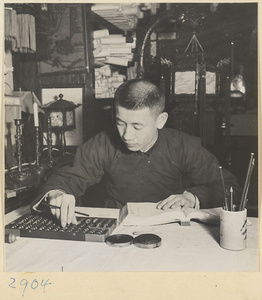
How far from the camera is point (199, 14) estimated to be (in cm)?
152

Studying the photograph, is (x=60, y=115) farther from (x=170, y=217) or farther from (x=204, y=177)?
(x=170, y=217)

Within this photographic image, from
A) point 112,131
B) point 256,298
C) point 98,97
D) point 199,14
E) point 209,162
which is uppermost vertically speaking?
point 199,14

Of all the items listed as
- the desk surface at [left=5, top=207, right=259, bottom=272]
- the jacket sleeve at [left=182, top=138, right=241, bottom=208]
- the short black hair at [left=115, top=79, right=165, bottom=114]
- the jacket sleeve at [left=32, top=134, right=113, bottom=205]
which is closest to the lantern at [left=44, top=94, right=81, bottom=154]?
the jacket sleeve at [left=32, top=134, right=113, bottom=205]

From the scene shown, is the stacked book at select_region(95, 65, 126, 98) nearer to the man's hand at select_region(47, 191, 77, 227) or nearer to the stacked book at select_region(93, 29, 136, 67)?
the stacked book at select_region(93, 29, 136, 67)

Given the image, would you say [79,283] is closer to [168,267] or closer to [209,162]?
[168,267]

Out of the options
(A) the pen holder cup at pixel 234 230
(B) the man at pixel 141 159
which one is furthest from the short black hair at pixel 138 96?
(A) the pen holder cup at pixel 234 230

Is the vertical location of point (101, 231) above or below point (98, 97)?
below

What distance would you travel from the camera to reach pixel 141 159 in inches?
67.0

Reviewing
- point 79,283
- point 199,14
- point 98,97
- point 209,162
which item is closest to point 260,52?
point 199,14

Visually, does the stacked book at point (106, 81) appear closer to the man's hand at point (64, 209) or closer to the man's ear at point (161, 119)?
the man's ear at point (161, 119)

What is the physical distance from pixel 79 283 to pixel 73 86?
4.28ft

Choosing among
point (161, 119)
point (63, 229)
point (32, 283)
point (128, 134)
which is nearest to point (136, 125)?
point (128, 134)

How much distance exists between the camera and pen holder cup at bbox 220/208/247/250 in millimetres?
962

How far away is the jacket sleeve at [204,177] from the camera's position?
137 cm
